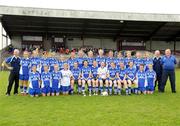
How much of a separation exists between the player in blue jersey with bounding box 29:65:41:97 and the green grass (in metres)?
0.33

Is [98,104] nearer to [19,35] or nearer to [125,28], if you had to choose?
[125,28]

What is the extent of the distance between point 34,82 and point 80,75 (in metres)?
1.66

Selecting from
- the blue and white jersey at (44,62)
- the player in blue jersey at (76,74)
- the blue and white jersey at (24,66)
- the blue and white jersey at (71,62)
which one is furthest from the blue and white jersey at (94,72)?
the blue and white jersey at (24,66)

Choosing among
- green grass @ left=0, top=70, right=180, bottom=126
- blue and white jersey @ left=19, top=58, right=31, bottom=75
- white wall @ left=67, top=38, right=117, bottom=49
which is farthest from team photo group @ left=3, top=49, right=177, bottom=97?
white wall @ left=67, top=38, right=117, bottom=49

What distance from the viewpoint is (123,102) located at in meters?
10.5

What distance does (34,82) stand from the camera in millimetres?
12047

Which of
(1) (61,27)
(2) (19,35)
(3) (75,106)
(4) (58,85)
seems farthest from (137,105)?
(2) (19,35)

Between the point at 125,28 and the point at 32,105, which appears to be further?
the point at 125,28

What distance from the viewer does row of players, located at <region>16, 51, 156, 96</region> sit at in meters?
12.2

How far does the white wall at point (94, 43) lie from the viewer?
135 feet

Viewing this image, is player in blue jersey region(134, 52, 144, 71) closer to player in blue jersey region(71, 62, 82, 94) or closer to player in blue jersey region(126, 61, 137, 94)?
player in blue jersey region(126, 61, 137, 94)

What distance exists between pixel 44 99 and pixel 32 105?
1332 millimetres

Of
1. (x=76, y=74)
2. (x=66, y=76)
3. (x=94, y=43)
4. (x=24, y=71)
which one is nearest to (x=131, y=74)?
(x=76, y=74)

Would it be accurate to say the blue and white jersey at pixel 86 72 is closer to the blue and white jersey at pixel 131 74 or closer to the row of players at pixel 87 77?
the row of players at pixel 87 77
